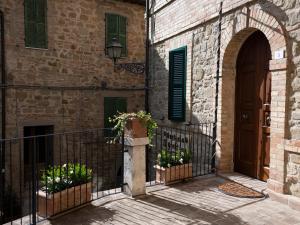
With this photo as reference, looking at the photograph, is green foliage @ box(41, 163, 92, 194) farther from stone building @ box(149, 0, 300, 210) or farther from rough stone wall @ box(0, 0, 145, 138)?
rough stone wall @ box(0, 0, 145, 138)

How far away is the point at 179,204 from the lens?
4.55 metres

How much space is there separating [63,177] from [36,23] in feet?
21.0

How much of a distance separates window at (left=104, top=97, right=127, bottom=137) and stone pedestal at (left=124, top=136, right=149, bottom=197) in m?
5.67

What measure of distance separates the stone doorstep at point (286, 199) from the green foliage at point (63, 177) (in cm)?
289

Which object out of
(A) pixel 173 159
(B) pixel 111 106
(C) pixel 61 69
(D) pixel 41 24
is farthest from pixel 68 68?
(A) pixel 173 159

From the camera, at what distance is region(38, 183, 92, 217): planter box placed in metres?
4.04

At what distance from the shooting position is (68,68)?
9805mm

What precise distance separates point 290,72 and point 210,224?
2545mm

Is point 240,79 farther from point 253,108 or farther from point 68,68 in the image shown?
point 68,68

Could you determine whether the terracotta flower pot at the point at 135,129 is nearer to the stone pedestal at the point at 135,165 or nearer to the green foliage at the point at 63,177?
the stone pedestal at the point at 135,165

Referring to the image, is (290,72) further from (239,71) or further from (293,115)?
(239,71)

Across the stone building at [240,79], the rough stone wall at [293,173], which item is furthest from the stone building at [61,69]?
the rough stone wall at [293,173]

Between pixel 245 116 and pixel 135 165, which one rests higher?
pixel 245 116

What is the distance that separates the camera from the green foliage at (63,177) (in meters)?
4.13
